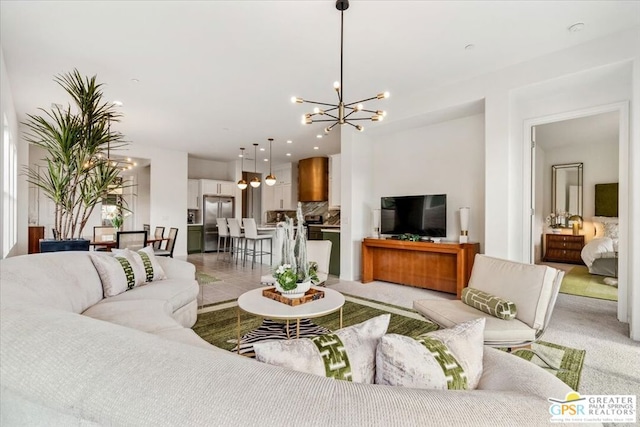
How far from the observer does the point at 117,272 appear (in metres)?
2.72

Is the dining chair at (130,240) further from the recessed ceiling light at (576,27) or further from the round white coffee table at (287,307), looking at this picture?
the recessed ceiling light at (576,27)

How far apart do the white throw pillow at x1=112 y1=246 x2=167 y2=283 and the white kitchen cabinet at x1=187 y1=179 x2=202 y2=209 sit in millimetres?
5908

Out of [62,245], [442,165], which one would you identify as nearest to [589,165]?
[442,165]

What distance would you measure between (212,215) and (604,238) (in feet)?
29.2

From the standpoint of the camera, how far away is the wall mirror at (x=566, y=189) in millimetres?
6695

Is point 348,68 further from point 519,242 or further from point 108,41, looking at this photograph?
point 519,242

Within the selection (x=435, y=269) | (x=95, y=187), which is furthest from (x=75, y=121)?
(x=435, y=269)

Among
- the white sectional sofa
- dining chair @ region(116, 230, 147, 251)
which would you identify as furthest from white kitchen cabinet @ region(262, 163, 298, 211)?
the white sectional sofa

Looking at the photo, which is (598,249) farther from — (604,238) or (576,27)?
(576,27)

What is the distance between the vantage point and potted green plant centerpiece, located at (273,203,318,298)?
97.0 inches

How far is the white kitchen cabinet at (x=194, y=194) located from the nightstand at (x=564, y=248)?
8893 mm

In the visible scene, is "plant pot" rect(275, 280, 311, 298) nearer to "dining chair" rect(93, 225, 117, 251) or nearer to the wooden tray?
the wooden tray

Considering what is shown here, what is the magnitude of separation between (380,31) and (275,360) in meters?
3.05

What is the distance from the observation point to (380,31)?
2.92 m
